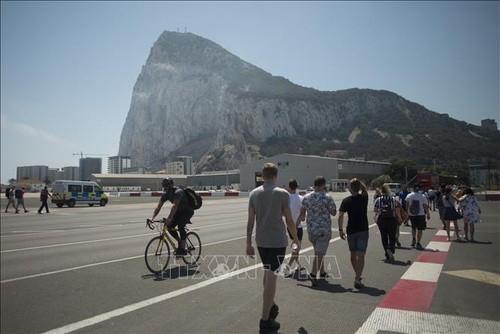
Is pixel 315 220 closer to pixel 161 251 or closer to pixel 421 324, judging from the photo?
pixel 421 324

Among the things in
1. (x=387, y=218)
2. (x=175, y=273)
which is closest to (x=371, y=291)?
(x=387, y=218)

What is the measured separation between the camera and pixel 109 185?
387ft

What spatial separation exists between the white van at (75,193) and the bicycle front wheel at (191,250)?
76.8ft

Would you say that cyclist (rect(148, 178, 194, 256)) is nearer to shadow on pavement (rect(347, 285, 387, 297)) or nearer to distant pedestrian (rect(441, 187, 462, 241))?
shadow on pavement (rect(347, 285, 387, 297))

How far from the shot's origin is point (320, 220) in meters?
7.04

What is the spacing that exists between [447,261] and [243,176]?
105083 mm

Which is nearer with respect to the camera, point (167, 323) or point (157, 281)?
point (167, 323)

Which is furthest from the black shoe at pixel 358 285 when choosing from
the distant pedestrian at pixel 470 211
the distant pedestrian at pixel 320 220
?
the distant pedestrian at pixel 470 211

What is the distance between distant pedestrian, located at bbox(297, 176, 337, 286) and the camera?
6.90 metres

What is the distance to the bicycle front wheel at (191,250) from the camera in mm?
8211

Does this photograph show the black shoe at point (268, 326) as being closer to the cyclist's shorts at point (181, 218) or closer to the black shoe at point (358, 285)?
the black shoe at point (358, 285)

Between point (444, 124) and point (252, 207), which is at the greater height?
point (444, 124)

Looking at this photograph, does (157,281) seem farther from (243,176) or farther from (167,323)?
(243,176)

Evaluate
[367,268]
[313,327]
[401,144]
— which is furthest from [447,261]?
[401,144]
